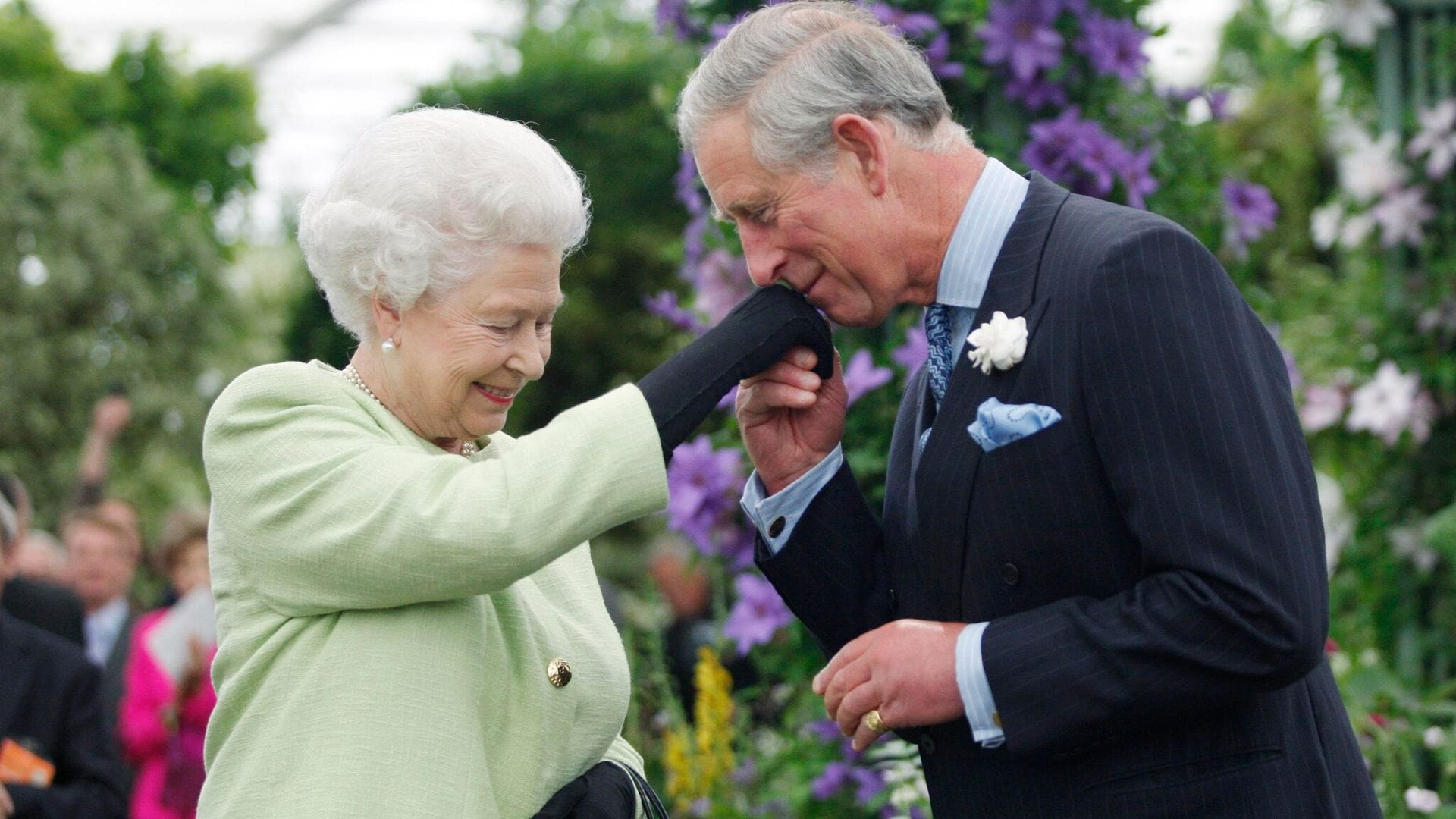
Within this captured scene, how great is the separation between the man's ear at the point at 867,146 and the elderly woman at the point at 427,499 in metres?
0.21

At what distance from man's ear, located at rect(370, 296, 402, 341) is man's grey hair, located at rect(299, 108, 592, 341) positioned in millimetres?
10

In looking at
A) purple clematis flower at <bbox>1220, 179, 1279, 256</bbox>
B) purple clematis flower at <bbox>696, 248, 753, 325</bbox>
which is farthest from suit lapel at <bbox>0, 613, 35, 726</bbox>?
purple clematis flower at <bbox>1220, 179, 1279, 256</bbox>

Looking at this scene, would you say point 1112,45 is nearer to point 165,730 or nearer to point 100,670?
point 100,670

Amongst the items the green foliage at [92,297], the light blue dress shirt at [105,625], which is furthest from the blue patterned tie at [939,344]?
the green foliage at [92,297]

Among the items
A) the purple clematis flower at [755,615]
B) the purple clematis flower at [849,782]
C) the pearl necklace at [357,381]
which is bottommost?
the purple clematis flower at [849,782]

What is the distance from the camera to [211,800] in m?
1.96

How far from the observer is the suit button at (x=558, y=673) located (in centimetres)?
207

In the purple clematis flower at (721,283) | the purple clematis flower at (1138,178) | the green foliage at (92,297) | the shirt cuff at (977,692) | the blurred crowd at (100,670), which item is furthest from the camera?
the green foliage at (92,297)

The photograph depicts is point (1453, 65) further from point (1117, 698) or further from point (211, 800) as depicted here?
point (211, 800)

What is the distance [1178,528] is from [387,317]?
1055mm

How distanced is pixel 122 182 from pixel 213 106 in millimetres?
3195

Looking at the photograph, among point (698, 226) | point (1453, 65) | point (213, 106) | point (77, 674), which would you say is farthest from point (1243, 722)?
point (213, 106)

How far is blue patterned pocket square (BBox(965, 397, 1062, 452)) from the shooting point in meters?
1.96

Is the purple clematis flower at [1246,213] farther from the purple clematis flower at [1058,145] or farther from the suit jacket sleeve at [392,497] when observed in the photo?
the suit jacket sleeve at [392,497]
